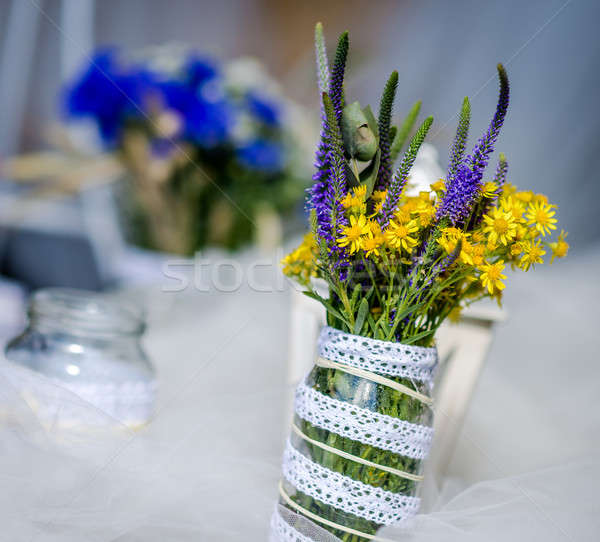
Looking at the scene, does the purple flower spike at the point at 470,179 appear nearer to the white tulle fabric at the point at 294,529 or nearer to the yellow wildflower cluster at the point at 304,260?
the yellow wildflower cluster at the point at 304,260

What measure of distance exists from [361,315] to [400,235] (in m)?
0.07

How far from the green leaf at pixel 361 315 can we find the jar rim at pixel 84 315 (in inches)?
11.9

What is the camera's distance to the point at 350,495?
0.44m

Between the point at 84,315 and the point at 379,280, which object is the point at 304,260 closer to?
the point at 379,280

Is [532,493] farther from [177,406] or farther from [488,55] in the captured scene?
[488,55]

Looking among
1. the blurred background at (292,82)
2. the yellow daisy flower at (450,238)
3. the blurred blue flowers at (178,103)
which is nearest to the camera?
the yellow daisy flower at (450,238)

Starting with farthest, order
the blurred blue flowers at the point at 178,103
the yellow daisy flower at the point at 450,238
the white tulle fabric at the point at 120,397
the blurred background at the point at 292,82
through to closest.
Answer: the blurred blue flowers at the point at 178,103, the blurred background at the point at 292,82, the white tulle fabric at the point at 120,397, the yellow daisy flower at the point at 450,238

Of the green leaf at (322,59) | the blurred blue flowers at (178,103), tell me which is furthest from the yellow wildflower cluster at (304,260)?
the blurred blue flowers at (178,103)

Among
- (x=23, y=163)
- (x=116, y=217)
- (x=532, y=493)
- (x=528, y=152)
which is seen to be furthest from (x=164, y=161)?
(x=532, y=493)

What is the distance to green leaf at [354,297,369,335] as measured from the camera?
45cm

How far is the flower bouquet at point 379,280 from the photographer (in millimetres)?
428

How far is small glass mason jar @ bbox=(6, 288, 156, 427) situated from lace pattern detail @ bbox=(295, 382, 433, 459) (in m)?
0.26

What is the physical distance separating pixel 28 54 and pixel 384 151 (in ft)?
5.53

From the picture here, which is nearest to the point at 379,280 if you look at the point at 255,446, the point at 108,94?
the point at 255,446
